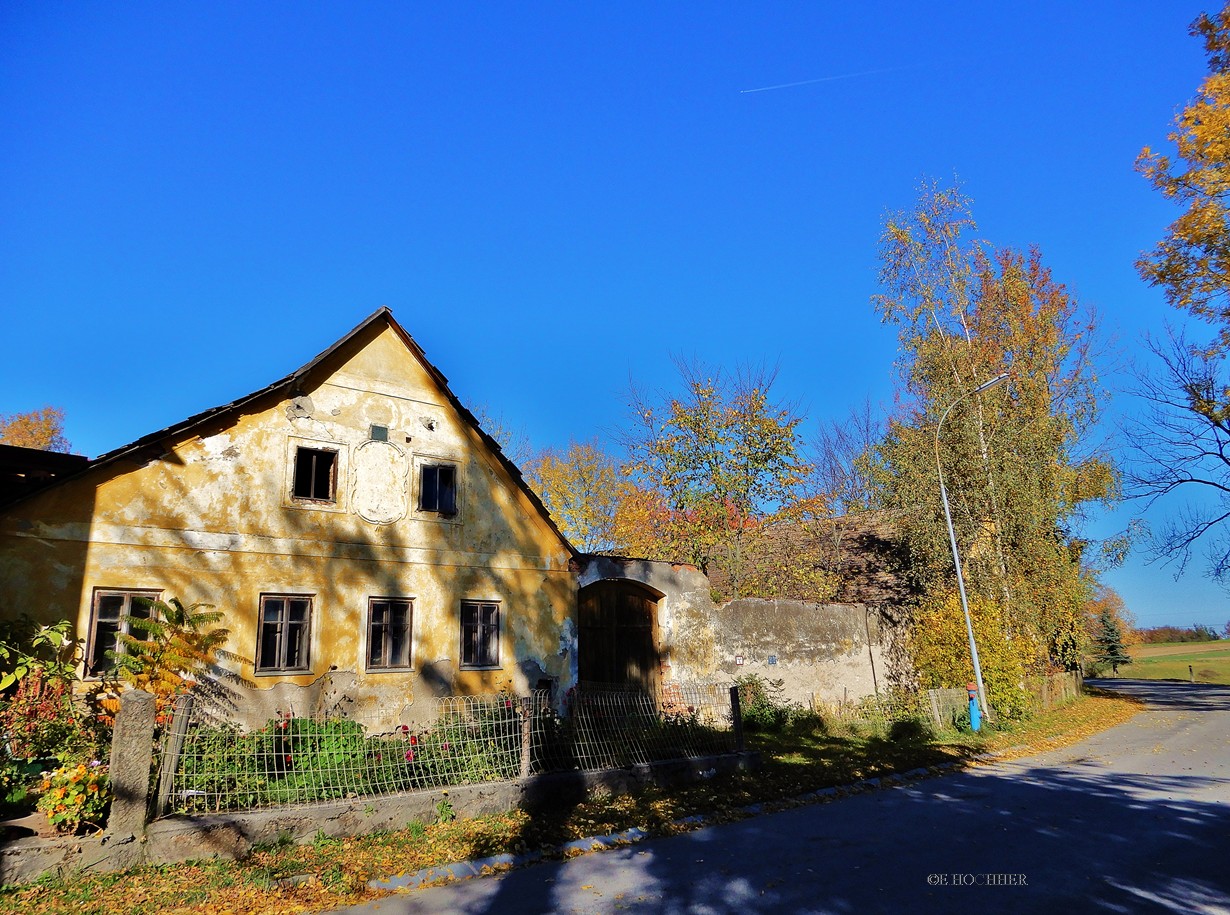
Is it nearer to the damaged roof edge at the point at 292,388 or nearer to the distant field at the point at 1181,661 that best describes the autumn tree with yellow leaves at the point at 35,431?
the damaged roof edge at the point at 292,388

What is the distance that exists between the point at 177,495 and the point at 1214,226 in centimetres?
2386

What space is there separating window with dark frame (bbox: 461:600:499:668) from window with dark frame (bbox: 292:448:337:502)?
3479 mm

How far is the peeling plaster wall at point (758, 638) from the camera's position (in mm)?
18125

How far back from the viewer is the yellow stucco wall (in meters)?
10.9

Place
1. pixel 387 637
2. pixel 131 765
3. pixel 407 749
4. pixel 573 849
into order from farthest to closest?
pixel 387 637
pixel 407 749
pixel 573 849
pixel 131 765

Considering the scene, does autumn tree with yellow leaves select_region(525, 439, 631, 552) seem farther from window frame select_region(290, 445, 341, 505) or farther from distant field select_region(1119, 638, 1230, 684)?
distant field select_region(1119, 638, 1230, 684)

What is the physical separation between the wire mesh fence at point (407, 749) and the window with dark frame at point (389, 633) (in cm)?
110

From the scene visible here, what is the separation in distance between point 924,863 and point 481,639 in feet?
31.3

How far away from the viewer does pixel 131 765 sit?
7016mm

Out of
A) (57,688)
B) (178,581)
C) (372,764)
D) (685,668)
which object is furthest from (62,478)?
(685,668)

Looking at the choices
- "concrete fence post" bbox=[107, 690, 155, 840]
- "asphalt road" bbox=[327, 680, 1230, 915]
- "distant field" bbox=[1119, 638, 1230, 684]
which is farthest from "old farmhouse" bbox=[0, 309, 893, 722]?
"distant field" bbox=[1119, 638, 1230, 684]

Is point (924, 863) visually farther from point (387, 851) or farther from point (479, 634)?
point (479, 634)

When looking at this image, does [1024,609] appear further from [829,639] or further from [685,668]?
[685,668]

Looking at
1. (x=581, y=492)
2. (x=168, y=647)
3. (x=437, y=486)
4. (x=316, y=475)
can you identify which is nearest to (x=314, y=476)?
(x=316, y=475)
